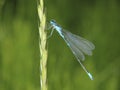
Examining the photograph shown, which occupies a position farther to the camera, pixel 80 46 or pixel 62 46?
pixel 62 46

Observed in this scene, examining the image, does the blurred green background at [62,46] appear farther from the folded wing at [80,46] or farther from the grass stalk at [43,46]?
the grass stalk at [43,46]

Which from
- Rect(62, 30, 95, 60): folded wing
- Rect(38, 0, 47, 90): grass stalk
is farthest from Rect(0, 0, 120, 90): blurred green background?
Rect(38, 0, 47, 90): grass stalk

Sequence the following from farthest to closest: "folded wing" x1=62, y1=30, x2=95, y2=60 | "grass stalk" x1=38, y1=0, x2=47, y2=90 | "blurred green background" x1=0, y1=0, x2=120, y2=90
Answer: "blurred green background" x1=0, y1=0, x2=120, y2=90 → "folded wing" x1=62, y1=30, x2=95, y2=60 → "grass stalk" x1=38, y1=0, x2=47, y2=90

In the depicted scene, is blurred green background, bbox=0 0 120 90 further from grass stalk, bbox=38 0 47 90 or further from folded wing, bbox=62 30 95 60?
grass stalk, bbox=38 0 47 90

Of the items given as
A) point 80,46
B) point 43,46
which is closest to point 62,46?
point 80,46

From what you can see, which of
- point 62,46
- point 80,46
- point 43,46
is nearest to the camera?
point 43,46

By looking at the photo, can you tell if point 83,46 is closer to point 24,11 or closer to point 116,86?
point 116,86

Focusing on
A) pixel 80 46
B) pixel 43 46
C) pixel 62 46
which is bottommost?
pixel 62 46

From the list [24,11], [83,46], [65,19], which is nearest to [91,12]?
[65,19]

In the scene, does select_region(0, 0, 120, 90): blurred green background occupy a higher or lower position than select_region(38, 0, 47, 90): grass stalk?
lower

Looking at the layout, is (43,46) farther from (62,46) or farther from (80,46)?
(62,46)
